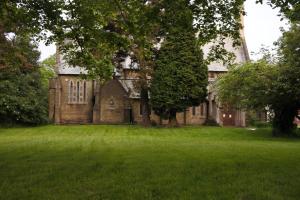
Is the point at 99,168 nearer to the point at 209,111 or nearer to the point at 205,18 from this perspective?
the point at 205,18

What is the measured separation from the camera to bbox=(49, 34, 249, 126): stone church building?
56.3 metres

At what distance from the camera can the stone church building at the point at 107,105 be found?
56.3 meters

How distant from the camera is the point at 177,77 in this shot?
4728cm

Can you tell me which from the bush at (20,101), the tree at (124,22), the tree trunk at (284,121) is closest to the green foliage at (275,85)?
the tree trunk at (284,121)

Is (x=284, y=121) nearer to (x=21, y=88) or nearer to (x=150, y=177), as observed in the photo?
(x=21, y=88)

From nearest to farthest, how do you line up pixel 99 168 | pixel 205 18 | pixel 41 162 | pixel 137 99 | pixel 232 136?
pixel 99 168 < pixel 41 162 < pixel 205 18 < pixel 232 136 < pixel 137 99

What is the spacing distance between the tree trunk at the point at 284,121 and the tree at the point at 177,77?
10.4 meters

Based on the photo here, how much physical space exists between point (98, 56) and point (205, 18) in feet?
26.3

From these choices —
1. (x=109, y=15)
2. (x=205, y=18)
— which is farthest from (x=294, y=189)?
(x=109, y=15)

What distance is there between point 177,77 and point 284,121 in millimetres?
12485

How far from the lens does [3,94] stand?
4731cm

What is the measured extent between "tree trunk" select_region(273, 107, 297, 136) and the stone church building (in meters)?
16.2

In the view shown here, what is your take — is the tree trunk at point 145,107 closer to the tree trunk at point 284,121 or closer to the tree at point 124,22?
the tree trunk at point 284,121

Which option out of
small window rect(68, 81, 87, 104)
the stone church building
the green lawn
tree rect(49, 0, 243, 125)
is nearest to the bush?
the stone church building
